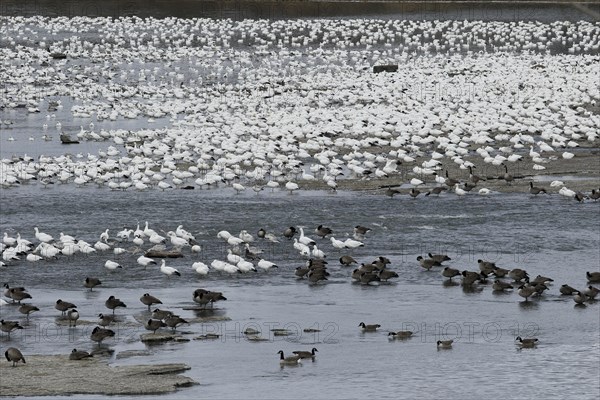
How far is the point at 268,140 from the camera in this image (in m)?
36.6

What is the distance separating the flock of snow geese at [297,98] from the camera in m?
32.9

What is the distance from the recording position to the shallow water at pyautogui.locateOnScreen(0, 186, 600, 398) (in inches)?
715

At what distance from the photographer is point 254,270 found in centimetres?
2362

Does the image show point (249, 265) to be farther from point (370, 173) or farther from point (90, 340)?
point (370, 173)

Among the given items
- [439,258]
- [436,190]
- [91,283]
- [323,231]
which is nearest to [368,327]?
[439,258]

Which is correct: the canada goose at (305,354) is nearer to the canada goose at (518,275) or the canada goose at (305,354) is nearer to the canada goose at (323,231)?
the canada goose at (518,275)

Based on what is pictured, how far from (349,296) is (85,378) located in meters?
5.80

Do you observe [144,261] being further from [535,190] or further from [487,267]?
[535,190]

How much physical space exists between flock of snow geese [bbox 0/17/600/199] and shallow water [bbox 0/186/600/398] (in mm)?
2000

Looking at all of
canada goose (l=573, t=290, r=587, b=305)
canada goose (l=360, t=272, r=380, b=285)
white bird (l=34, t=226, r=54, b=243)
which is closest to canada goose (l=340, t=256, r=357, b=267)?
canada goose (l=360, t=272, r=380, b=285)

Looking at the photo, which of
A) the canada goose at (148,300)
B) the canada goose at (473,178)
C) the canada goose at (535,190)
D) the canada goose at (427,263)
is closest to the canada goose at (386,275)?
the canada goose at (427,263)

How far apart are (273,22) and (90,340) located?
55.6 metres

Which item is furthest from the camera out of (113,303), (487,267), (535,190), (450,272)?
(535,190)

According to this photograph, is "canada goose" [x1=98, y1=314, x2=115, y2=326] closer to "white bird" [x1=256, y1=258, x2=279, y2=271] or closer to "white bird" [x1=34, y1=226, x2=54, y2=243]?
"white bird" [x1=256, y1=258, x2=279, y2=271]
